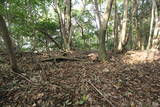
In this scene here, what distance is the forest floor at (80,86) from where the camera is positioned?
10.2 ft

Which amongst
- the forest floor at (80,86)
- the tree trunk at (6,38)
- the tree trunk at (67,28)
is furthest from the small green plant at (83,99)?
the tree trunk at (67,28)

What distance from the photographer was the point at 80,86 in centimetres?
358

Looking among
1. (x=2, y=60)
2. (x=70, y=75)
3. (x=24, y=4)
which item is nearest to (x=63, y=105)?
(x=70, y=75)

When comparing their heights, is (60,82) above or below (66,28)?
below

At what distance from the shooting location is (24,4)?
4.74m

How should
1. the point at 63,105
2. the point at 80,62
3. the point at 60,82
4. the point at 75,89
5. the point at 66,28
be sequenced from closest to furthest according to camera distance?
the point at 63,105 < the point at 75,89 < the point at 60,82 < the point at 80,62 < the point at 66,28

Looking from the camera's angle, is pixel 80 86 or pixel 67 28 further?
pixel 67 28

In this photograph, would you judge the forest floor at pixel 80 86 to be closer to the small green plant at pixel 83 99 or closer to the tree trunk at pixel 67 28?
the small green plant at pixel 83 99

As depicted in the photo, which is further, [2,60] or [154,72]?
[2,60]

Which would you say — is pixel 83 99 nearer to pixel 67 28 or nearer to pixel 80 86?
pixel 80 86

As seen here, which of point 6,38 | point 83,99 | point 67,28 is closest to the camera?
point 83,99

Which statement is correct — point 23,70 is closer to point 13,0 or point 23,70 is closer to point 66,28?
point 13,0

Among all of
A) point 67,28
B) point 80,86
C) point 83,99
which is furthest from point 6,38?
point 67,28

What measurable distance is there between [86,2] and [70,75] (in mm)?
10858
